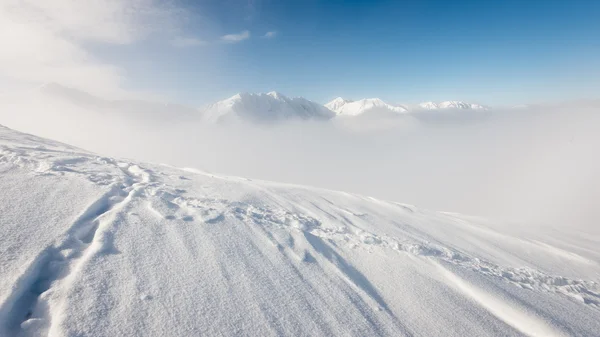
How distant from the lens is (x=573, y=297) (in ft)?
15.1

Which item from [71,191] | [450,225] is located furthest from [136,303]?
[450,225]

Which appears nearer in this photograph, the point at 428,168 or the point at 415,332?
the point at 415,332

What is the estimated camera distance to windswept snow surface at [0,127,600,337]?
104 inches

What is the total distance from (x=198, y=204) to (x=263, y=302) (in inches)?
123

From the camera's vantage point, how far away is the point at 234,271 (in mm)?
3541

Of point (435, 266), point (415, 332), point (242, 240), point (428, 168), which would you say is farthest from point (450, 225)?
point (428, 168)

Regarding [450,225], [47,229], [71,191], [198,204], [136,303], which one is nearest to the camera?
[136,303]

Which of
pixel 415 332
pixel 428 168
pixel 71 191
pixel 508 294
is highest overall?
pixel 428 168

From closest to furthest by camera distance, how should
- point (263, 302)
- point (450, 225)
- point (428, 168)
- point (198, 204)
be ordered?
point (263, 302) < point (198, 204) < point (450, 225) < point (428, 168)

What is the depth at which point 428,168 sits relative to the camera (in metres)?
192

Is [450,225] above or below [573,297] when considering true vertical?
above

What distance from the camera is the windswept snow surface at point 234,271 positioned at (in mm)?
2631

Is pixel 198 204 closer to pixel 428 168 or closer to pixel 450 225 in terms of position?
pixel 450 225

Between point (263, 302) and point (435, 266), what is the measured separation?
10.7 ft
